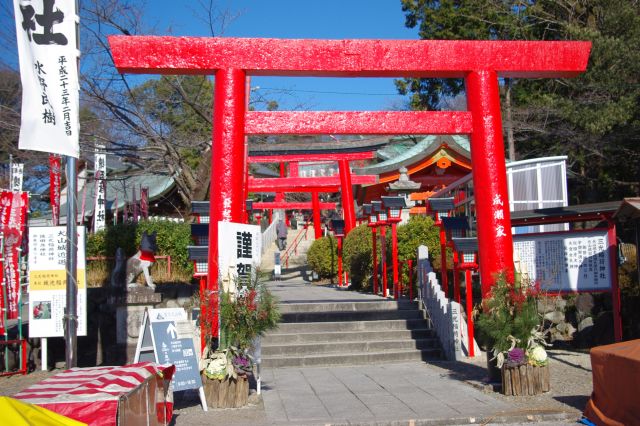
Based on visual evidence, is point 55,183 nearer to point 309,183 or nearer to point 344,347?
point 344,347

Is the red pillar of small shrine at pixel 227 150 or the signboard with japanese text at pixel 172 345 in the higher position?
the red pillar of small shrine at pixel 227 150

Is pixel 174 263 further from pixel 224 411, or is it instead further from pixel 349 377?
pixel 224 411

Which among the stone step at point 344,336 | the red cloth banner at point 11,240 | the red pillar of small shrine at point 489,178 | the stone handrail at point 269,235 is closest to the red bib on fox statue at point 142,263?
the red cloth banner at point 11,240

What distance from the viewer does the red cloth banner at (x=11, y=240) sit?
40.1ft

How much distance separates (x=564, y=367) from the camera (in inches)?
427

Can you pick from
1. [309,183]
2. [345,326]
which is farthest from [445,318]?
[309,183]

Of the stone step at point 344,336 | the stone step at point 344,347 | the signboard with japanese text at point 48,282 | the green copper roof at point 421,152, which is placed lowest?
the stone step at point 344,347

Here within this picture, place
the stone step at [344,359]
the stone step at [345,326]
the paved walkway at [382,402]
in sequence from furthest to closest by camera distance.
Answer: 1. the stone step at [345,326]
2. the stone step at [344,359]
3. the paved walkway at [382,402]

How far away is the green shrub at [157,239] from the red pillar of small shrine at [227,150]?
6141mm

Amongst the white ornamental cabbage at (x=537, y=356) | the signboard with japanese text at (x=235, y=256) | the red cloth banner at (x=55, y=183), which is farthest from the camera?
the red cloth banner at (x=55, y=183)

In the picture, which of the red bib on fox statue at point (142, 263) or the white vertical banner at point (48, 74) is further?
the red bib on fox statue at point (142, 263)

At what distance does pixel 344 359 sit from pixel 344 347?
470 mm

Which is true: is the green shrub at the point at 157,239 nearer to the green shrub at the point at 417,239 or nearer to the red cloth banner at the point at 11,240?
A: the red cloth banner at the point at 11,240

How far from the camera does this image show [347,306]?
14.2 m
